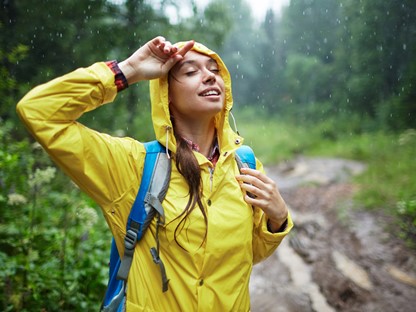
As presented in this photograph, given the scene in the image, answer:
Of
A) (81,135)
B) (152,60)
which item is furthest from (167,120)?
(81,135)

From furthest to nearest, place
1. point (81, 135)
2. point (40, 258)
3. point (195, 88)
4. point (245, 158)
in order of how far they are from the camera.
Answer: point (40, 258) < point (245, 158) < point (195, 88) < point (81, 135)

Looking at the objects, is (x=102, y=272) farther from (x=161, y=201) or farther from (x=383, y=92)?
(x=383, y=92)

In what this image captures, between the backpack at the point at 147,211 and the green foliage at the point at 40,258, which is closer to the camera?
the backpack at the point at 147,211

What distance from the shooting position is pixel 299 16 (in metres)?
38.5

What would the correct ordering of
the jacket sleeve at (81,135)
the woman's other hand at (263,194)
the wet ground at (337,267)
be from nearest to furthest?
the jacket sleeve at (81,135) → the woman's other hand at (263,194) → the wet ground at (337,267)

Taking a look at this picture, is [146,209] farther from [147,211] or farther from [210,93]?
[210,93]

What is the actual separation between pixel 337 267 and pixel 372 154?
27.3 ft

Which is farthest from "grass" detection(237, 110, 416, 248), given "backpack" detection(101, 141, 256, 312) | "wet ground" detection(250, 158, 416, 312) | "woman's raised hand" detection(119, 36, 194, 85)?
"woman's raised hand" detection(119, 36, 194, 85)

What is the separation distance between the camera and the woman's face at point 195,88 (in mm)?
2168

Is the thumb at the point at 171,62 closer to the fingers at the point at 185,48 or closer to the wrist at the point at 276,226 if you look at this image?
the fingers at the point at 185,48

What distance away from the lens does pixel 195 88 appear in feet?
7.11

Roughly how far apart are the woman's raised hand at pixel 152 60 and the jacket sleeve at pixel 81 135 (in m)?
0.11

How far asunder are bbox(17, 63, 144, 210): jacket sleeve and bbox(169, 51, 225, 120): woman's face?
40 centimetres

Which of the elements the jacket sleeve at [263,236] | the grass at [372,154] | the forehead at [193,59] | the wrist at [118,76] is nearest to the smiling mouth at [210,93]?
the forehead at [193,59]
